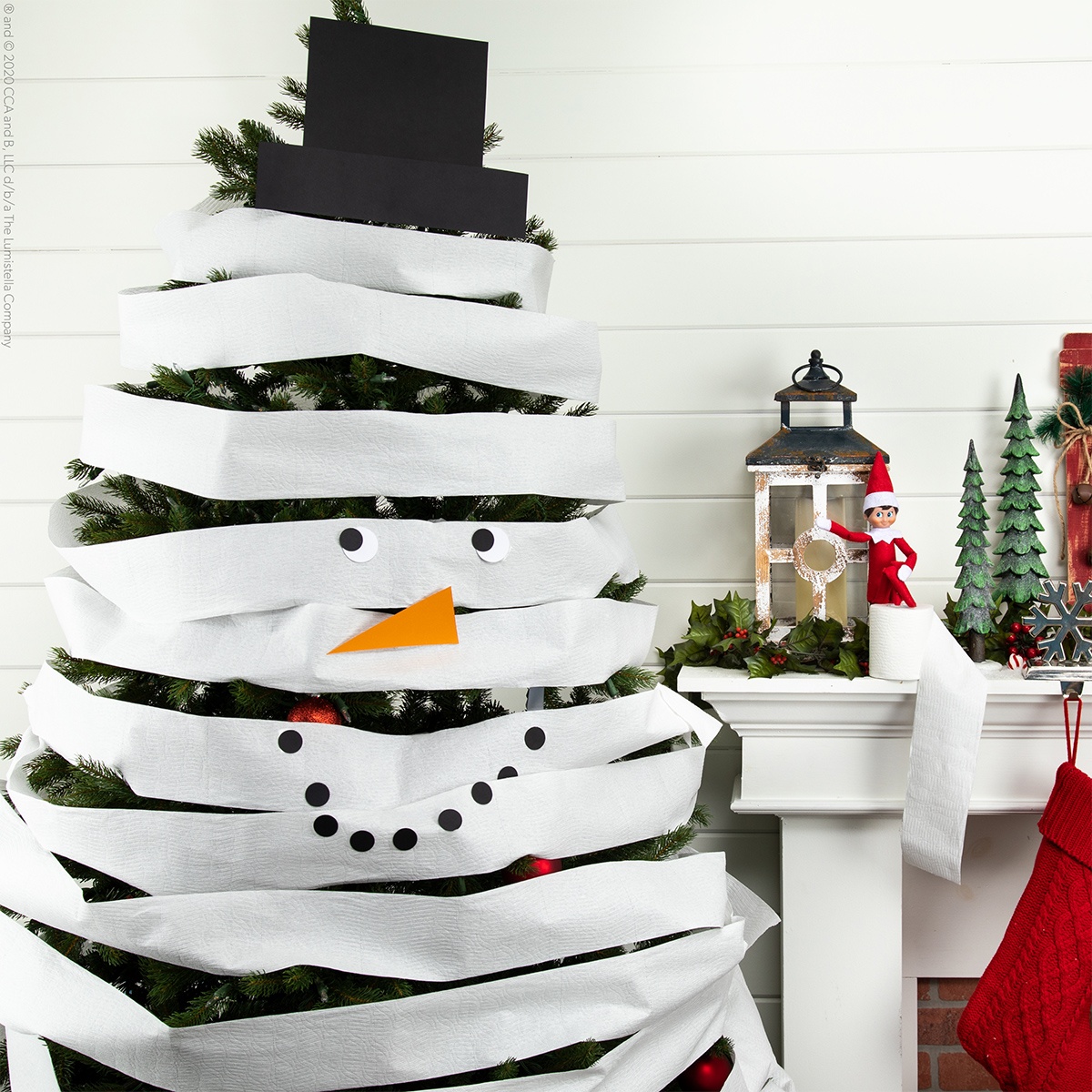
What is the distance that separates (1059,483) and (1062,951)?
678mm

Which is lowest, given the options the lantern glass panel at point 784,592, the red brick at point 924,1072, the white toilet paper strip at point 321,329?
the red brick at point 924,1072

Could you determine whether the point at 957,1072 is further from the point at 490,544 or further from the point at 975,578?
the point at 490,544

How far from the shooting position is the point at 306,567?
746mm

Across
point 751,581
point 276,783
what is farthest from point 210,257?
point 751,581

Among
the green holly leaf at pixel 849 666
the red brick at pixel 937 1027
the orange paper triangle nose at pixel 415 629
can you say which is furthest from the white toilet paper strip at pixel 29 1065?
the red brick at pixel 937 1027

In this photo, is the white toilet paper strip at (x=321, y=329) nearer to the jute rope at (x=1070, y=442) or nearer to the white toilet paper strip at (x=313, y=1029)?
the white toilet paper strip at (x=313, y=1029)

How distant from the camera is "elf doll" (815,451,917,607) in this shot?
1.17 meters

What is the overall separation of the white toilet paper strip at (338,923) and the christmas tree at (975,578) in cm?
71

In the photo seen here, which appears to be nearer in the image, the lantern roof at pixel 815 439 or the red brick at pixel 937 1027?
the lantern roof at pixel 815 439

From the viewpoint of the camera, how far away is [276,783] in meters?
0.72

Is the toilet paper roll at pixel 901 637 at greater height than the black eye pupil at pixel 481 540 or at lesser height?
lesser

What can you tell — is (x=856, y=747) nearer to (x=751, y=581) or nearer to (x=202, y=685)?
(x=751, y=581)

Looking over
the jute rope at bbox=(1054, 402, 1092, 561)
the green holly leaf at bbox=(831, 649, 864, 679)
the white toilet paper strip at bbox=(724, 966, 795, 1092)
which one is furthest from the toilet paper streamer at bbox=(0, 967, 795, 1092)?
the jute rope at bbox=(1054, 402, 1092, 561)

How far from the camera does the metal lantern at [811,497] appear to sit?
1.25m
